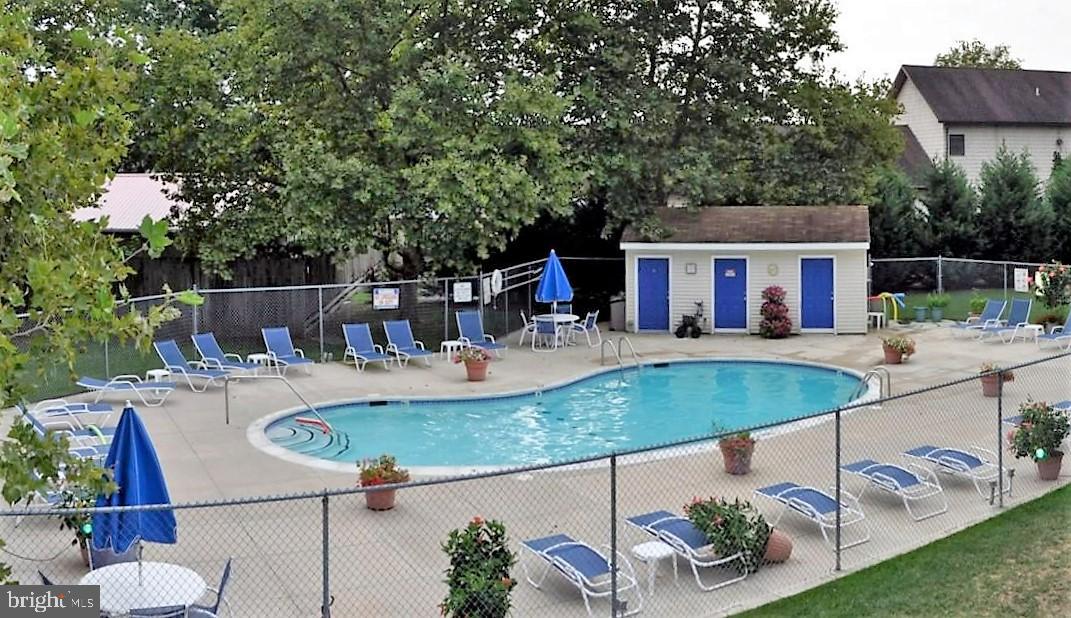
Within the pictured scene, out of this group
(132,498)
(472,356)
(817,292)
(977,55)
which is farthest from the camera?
(977,55)

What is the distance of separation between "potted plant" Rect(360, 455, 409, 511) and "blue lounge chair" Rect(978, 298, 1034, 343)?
55.3ft

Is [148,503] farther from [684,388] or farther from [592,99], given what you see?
[592,99]

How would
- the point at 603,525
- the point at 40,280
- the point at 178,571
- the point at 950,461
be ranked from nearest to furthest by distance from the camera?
the point at 40,280 → the point at 178,571 → the point at 603,525 → the point at 950,461

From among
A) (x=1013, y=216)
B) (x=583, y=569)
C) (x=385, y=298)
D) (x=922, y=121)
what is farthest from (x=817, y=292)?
(x=922, y=121)

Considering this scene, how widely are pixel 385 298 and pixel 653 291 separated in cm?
740

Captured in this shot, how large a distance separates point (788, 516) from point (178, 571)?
6.22m

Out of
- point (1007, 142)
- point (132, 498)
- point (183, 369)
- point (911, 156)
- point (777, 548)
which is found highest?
point (1007, 142)

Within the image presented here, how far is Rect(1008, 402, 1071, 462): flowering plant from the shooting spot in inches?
473

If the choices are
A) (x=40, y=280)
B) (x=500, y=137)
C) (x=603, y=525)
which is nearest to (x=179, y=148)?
(x=500, y=137)

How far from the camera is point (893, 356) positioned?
70.7 feet

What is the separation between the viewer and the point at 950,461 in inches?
481

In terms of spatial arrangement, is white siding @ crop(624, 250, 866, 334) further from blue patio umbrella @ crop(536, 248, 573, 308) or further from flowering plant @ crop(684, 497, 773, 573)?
flowering plant @ crop(684, 497, 773, 573)

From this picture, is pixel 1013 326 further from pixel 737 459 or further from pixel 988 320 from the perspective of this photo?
pixel 737 459

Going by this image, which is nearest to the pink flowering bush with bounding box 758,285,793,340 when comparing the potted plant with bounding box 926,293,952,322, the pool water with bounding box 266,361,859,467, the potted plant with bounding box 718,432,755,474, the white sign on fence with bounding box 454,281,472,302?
the pool water with bounding box 266,361,859,467
